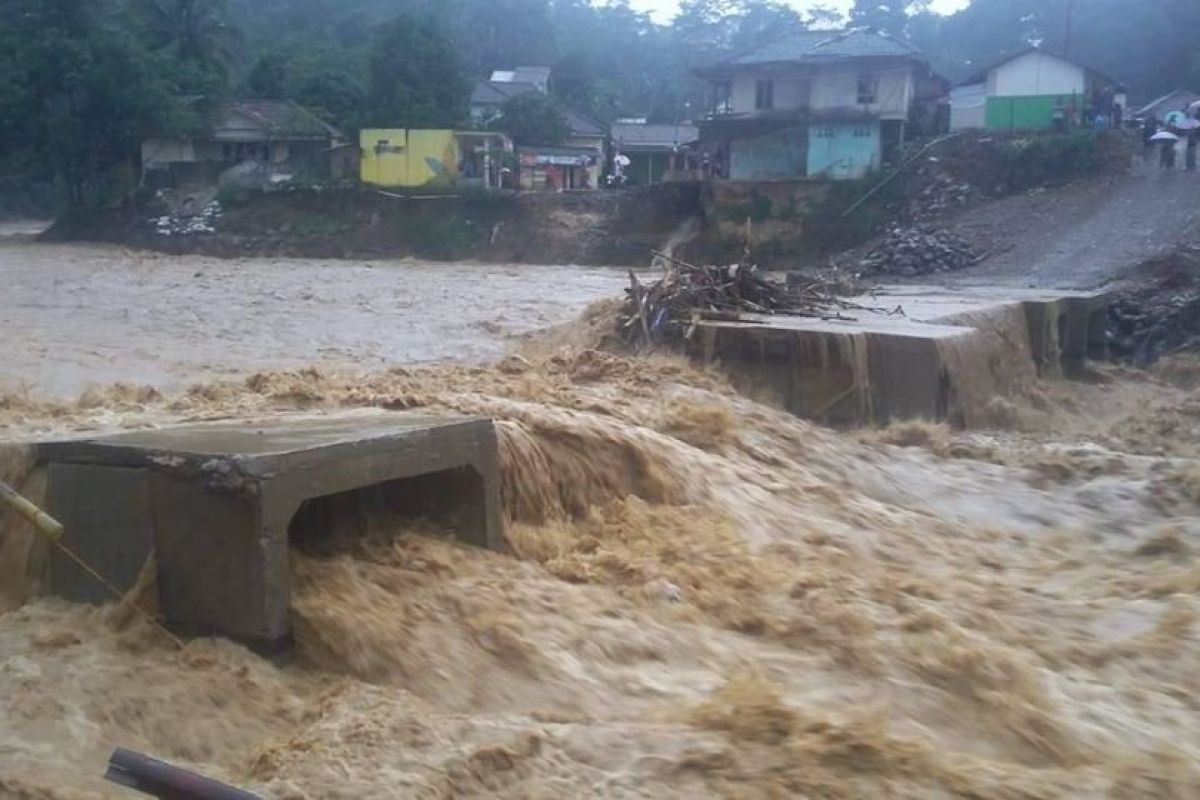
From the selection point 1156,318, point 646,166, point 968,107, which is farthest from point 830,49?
point 1156,318

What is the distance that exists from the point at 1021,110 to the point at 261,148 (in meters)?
25.0

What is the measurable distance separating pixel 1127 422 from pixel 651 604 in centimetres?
826

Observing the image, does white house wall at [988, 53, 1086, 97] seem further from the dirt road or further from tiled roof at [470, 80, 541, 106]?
tiled roof at [470, 80, 541, 106]

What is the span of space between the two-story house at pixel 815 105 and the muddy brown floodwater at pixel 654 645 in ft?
106

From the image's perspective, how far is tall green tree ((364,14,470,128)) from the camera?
4688 cm

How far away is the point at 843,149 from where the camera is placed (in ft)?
135

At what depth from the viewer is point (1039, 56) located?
4134 centimetres

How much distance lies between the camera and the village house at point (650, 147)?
170ft

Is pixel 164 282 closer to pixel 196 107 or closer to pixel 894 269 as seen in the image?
pixel 894 269

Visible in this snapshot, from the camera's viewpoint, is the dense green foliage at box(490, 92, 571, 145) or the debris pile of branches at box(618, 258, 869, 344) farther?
the dense green foliage at box(490, 92, 571, 145)

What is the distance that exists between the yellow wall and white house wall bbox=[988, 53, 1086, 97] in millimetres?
16894

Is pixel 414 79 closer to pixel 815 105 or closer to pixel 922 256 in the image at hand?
pixel 815 105

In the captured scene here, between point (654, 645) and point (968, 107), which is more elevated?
point (968, 107)

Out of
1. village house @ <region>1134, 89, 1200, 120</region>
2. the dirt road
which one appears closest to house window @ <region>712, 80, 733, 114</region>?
the dirt road
